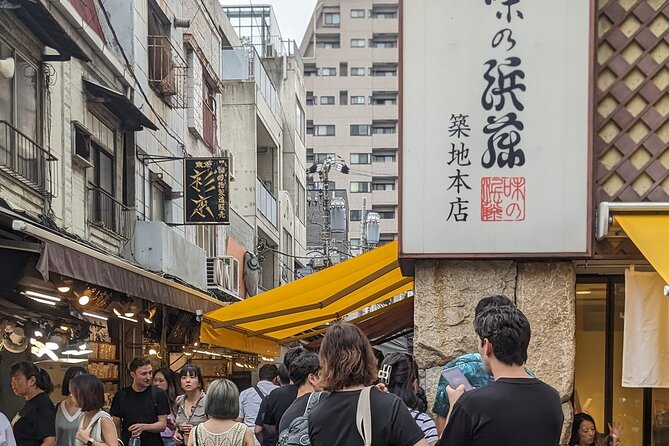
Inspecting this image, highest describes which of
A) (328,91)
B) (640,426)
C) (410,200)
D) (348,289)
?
(328,91)

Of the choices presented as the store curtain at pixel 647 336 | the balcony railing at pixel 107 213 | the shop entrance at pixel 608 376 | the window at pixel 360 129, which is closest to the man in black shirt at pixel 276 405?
the store curtain at pixel 647 336

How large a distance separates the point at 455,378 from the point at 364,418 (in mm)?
630

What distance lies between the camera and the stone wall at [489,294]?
6637 millimetres

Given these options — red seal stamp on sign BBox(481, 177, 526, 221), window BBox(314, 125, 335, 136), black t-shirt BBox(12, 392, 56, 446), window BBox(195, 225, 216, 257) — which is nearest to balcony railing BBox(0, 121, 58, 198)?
black t-shirt BBox(12, 392, 56, 446)

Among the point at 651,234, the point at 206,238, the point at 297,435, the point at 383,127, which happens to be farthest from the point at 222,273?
the point at 383,127

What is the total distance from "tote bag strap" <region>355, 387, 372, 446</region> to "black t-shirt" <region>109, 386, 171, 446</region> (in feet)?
17.4

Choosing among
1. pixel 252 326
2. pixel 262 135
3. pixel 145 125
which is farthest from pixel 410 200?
pixel 262 135

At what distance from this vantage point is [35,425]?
698cm

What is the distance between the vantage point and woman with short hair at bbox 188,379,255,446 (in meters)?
5.69

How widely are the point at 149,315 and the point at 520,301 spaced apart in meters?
7.97

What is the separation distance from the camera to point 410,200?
22.1ft

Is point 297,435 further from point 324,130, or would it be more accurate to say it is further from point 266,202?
point 324,130

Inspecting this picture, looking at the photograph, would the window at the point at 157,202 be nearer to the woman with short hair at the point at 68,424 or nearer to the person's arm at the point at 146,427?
the person's arm at the point at 146,427

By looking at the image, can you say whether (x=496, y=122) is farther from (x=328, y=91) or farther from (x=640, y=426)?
(x=328, y=91)
